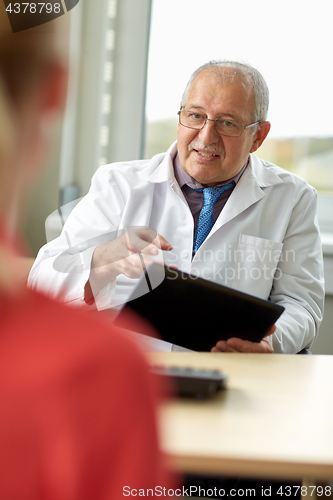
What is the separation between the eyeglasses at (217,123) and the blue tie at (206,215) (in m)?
0.19

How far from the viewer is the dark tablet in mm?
1035

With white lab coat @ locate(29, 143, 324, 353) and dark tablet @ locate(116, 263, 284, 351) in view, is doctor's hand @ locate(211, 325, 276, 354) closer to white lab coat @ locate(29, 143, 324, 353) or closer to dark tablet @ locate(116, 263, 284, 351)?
dark tablet @ locate(116, 263, 284, 351)

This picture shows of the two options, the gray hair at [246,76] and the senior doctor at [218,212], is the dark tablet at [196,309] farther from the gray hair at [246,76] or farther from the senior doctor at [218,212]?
the gray hair at [246,76]

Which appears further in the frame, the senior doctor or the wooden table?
the senior doctor

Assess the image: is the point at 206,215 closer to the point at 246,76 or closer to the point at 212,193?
the point at 212,193

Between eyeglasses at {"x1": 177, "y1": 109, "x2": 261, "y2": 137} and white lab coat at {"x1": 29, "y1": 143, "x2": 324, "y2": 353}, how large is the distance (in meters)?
0.16

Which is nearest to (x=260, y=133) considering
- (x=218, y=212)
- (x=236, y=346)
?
(x=218, y=212)

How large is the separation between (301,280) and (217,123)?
1.96ft

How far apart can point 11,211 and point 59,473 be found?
122 mm

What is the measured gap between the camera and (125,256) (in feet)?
4.44

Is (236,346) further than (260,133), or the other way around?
(260,133)

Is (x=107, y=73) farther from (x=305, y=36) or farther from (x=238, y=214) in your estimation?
(x=238, y=214)

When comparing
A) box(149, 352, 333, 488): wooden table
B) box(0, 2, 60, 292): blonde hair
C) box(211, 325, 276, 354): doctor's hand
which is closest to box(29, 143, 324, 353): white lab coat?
box(211, 325, 276, 354): doctor's hand

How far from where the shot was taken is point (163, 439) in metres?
0.25
